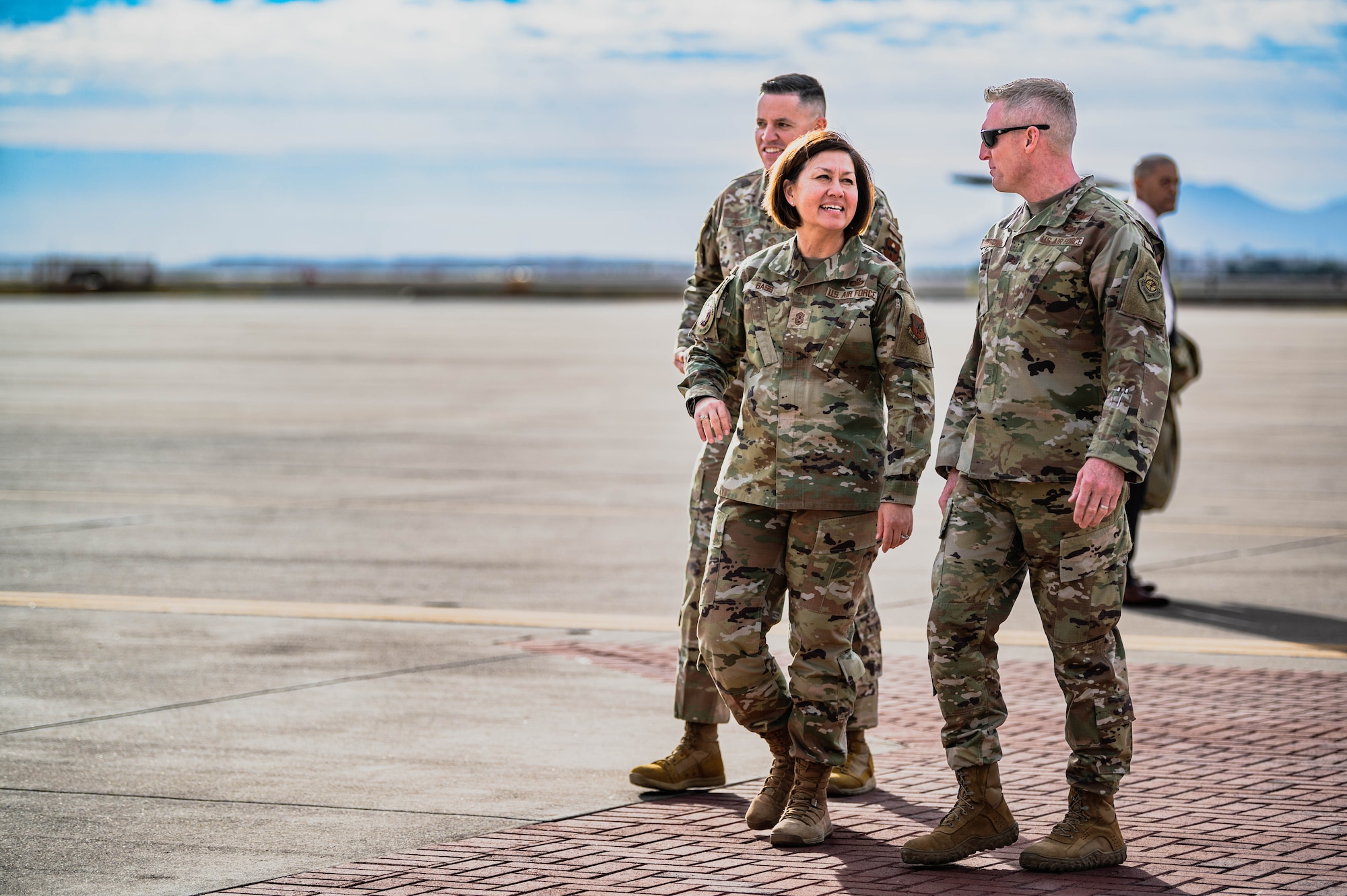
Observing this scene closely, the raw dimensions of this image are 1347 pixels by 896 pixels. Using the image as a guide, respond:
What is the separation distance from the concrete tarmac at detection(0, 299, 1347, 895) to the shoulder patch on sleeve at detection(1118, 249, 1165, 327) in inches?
91.8

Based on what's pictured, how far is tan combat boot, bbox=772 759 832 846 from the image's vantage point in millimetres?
5027

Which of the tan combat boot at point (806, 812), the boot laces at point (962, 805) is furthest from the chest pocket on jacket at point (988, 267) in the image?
the tan combat boot at point (806, 812)

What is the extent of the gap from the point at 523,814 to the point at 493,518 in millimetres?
6918

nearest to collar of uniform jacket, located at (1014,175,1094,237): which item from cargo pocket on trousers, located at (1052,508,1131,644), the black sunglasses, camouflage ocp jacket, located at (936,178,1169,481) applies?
camouflage ocp jacket, located at (936,178,1169,481)

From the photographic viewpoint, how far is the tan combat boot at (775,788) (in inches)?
205

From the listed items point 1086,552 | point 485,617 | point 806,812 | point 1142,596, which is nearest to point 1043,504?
point 1086,552

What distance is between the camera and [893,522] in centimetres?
485

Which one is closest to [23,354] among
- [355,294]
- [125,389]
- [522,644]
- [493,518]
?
[125,389]

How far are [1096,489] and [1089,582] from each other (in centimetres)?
33

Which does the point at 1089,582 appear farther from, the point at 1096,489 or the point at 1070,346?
the point at 1070,346

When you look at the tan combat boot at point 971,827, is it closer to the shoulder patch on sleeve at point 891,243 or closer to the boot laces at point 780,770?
the boot laces at point 780,770

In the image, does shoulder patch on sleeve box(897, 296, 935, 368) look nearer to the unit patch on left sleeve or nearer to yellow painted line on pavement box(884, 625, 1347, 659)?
the unit patch on left sleeve

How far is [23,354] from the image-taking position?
3212 cm

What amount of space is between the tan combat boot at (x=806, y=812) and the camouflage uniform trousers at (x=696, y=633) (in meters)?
0.52
